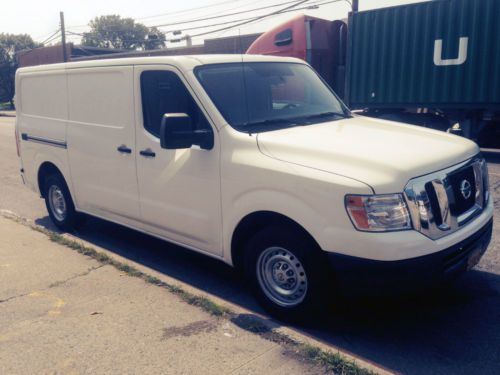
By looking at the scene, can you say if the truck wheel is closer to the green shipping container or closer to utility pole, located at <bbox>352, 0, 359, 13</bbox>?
the green shipping container

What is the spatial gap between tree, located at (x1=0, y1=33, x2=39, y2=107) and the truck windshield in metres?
61.8

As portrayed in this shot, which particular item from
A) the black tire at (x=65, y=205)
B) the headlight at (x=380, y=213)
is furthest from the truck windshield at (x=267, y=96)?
the black tire at (x=65, y=205)

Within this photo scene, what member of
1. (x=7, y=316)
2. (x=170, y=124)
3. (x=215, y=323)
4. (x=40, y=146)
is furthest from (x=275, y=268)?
(x=40, y=146)

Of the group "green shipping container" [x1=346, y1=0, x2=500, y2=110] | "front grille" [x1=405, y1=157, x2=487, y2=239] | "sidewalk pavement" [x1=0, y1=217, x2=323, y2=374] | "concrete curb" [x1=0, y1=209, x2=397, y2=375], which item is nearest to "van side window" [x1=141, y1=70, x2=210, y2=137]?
"concrete curb" [x1=0, y1=209, x2=397, y2=375]

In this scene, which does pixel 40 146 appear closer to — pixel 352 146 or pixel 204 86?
pixel 204 86

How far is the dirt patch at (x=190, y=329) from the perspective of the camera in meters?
3.67

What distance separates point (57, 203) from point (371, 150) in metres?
4.22

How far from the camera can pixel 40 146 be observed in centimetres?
625

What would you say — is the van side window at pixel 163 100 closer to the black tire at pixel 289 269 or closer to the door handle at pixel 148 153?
the door handle at pixel 148 153

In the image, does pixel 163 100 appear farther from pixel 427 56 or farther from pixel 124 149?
pixel 427 56

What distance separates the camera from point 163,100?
4.56 metres

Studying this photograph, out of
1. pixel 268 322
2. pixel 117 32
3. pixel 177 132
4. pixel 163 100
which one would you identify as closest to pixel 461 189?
pixel 268 322

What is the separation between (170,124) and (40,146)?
9.91 ft

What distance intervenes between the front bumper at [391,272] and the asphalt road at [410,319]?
309 mm
